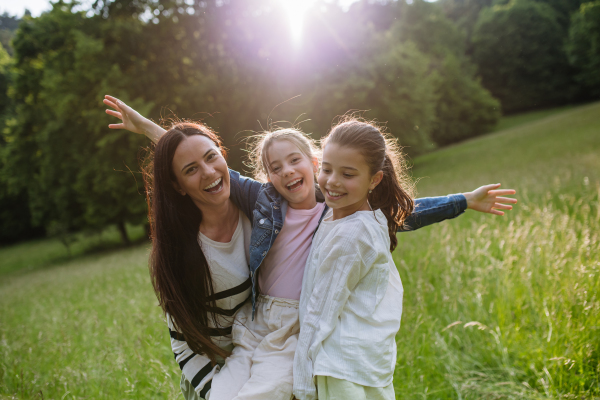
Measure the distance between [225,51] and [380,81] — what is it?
8976mm

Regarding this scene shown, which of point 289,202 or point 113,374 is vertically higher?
point 289,202

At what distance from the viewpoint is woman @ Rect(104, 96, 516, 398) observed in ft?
6.75

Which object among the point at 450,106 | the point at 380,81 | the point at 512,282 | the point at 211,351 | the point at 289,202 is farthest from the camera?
the point at 450,106

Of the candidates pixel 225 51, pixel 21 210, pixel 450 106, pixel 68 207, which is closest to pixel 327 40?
pixel 225 51

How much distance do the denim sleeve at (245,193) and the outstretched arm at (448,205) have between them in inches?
36.6

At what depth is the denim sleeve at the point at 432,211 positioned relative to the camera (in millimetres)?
2314

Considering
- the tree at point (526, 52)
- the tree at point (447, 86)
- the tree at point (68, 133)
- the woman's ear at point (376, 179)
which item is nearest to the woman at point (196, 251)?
the woman's ear at point (376, 179)

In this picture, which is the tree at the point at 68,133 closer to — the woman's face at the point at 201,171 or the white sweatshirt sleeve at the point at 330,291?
the woman's face at the point at 201,171

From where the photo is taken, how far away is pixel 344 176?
6.09 ft

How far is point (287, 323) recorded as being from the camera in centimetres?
192

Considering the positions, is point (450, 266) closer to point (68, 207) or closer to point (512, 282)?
point (512, 282)

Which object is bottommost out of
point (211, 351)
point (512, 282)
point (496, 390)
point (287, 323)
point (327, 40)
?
point (496, 390)

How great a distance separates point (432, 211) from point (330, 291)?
1.02 m

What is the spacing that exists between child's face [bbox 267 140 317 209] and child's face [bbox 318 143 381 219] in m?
0.32
